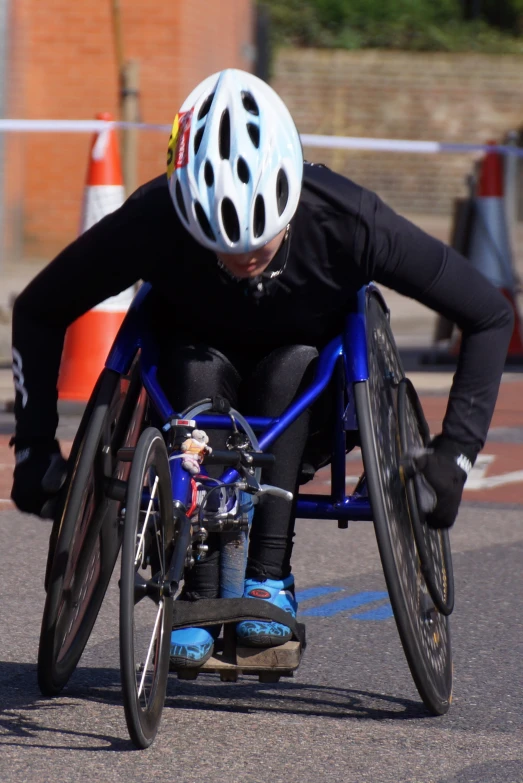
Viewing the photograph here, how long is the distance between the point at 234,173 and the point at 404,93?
28162mm

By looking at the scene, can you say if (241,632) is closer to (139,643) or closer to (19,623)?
(139,643)

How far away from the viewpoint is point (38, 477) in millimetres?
3680

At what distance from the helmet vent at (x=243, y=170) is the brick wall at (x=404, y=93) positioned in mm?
27507

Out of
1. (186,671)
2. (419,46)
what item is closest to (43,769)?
(186,671)

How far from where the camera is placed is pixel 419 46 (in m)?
34.0

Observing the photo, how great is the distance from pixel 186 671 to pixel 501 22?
36.8 meters

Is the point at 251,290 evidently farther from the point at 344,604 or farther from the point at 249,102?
the point at 344,604

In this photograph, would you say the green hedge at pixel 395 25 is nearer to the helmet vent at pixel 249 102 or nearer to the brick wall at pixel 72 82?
the brick wall at pixel 72 82

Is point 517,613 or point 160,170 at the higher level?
point 517,613

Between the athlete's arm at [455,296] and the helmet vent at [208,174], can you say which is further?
the athlete's arm at [455,296]

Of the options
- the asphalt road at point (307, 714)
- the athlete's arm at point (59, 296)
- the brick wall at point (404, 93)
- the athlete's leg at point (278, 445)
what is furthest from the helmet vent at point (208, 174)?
the brick wall at point (404, 93)

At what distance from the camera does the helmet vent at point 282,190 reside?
11.4ft

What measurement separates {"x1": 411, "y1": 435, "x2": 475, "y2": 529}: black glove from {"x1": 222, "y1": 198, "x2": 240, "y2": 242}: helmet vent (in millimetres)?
725

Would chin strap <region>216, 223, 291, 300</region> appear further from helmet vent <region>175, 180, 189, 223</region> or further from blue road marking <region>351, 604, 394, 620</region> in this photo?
blue road marking <region>351, 604, 394, 620</region>
